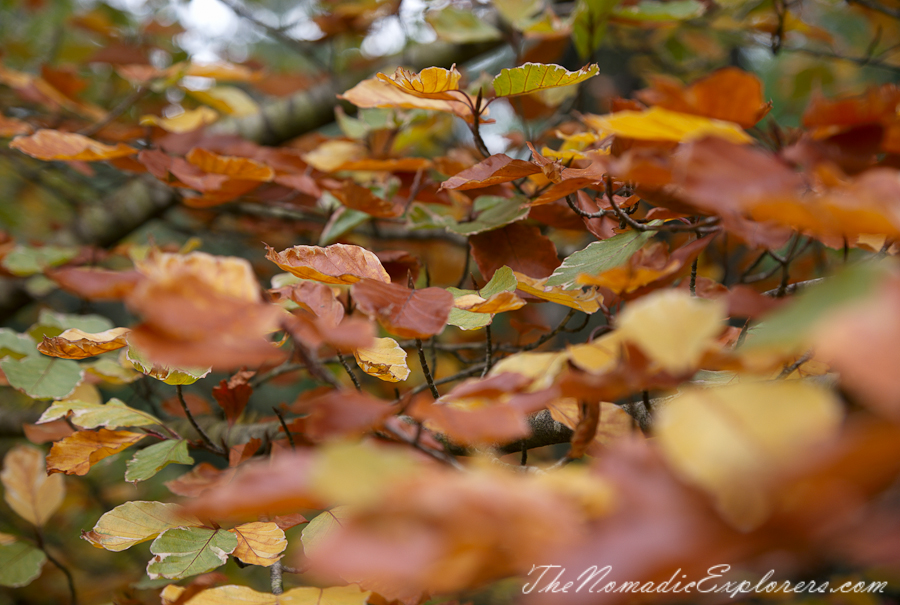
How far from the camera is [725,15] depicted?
134cm

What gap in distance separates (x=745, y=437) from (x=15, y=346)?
99 cm

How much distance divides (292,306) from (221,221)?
124 cm

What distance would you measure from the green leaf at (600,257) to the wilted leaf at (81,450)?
555 millimetres

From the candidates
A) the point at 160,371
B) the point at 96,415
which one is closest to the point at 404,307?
the point at 160,371

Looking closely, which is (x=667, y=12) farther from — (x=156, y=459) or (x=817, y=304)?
(x=156, y=459)

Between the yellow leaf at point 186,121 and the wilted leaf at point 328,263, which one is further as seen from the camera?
the yellow leaf at point 186,121

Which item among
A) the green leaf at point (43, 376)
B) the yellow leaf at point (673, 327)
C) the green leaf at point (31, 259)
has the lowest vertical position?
the green leaf at point (43, 376)

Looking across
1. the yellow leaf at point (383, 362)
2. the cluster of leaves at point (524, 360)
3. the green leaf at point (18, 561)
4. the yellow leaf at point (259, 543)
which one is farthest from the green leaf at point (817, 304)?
the green leaf at point (18, 561)

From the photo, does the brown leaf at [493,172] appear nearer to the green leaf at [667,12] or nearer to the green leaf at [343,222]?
the green leaf at [343,222]

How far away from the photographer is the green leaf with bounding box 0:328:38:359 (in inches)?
30.8

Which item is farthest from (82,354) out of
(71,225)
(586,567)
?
(71,225)

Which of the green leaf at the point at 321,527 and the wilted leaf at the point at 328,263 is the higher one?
the wilted leaf at the point at 328,263

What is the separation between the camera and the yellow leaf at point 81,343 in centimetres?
50

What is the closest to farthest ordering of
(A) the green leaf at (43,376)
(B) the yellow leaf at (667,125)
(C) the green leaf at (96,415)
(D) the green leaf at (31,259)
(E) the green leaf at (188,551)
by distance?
1. (B) the yellow leaf at (667,125)
2. (E) the green leaf at (188,551)
3. (C) the green leaf at (96,415)
4. (A) the green leaf at (43,376)
5. (D) the green leaf at (31,259)
